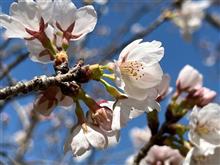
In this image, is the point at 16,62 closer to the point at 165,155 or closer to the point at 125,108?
the point at 165,155

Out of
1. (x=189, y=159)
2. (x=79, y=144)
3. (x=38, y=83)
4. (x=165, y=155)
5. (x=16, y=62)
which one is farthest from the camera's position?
(x=16, y=62)

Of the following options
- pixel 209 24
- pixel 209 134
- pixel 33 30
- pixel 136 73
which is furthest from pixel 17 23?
pixel 209 24

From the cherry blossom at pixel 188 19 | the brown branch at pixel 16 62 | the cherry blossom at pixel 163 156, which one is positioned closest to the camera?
the cherry blossom at pixel 163 156

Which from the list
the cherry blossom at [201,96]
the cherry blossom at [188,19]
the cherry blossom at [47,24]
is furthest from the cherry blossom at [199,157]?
the cherry blossom at [188,19]

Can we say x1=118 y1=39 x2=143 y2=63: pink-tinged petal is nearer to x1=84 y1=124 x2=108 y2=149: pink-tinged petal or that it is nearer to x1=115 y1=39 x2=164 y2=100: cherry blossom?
x1=115 y1=39 x2=164 y2=100: cherry blossom

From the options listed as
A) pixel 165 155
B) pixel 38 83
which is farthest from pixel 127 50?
pixel 165 155

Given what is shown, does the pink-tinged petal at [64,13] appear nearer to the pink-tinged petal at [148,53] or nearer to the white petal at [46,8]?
the white petal at [46,8]
